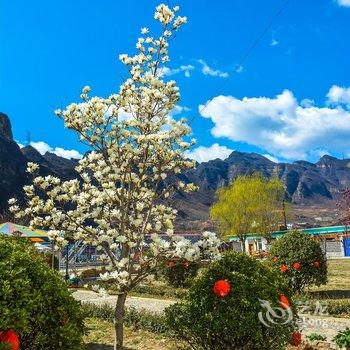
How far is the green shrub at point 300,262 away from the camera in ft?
58.2

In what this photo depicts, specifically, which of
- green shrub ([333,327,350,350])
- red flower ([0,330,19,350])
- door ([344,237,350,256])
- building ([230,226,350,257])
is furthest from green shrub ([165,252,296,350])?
door ([344,237,350,256])

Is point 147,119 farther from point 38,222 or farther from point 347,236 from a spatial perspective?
point 347,236

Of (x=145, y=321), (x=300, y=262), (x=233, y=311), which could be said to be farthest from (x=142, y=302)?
(x=233, y=311)

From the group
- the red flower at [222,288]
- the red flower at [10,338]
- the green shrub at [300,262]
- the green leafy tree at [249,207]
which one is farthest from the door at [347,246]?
the red flower at [10,338]

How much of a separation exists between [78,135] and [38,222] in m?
1.68

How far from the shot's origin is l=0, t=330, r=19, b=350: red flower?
4.84 meters

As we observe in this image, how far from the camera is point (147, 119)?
7.96m

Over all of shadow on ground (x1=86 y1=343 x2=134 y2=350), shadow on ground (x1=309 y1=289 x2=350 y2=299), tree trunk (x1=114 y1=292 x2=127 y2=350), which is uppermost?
tree trunk (x1=114 y1=292 x2=127 y2=350)

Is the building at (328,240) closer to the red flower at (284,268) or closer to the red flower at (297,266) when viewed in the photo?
the red flower at (284,268)

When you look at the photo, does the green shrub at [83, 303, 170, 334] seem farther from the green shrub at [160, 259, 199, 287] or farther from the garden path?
the green shrub at [160, 259, 199, 287]

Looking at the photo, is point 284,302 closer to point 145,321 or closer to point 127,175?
point 127,175

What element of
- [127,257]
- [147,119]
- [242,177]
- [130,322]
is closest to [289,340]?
[127,257]

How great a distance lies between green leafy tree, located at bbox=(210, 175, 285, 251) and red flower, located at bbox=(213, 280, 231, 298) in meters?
56.7

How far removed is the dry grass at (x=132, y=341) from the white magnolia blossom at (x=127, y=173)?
306cm
